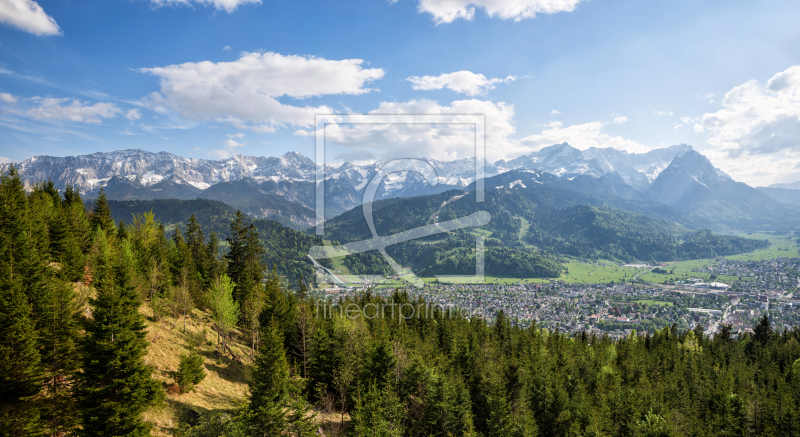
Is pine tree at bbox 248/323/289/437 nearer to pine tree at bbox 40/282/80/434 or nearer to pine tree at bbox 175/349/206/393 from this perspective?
pine tree at bbox 175/349/206/393

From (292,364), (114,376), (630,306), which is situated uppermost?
(114,376)

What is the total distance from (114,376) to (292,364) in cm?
2185

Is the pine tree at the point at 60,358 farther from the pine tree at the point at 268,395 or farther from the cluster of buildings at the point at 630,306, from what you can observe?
the cluster of buildings at the point at 630,306

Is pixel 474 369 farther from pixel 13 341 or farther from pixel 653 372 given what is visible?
pixel 13 341

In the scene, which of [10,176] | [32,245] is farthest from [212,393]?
[10,176]

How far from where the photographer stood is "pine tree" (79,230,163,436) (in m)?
21.0

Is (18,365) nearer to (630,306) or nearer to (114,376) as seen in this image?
(114,376)

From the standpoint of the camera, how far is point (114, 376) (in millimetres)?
→ 22328

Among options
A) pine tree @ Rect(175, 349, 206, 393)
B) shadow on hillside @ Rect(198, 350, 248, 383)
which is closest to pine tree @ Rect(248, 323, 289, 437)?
pine tree @ Rect(175, 349, 206, 393)

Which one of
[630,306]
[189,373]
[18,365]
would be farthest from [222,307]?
[630,306]

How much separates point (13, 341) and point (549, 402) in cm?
4966

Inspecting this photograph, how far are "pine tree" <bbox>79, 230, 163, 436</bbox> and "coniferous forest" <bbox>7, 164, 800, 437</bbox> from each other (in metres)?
0.10

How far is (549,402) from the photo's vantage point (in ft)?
135

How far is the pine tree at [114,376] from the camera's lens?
20969mm
